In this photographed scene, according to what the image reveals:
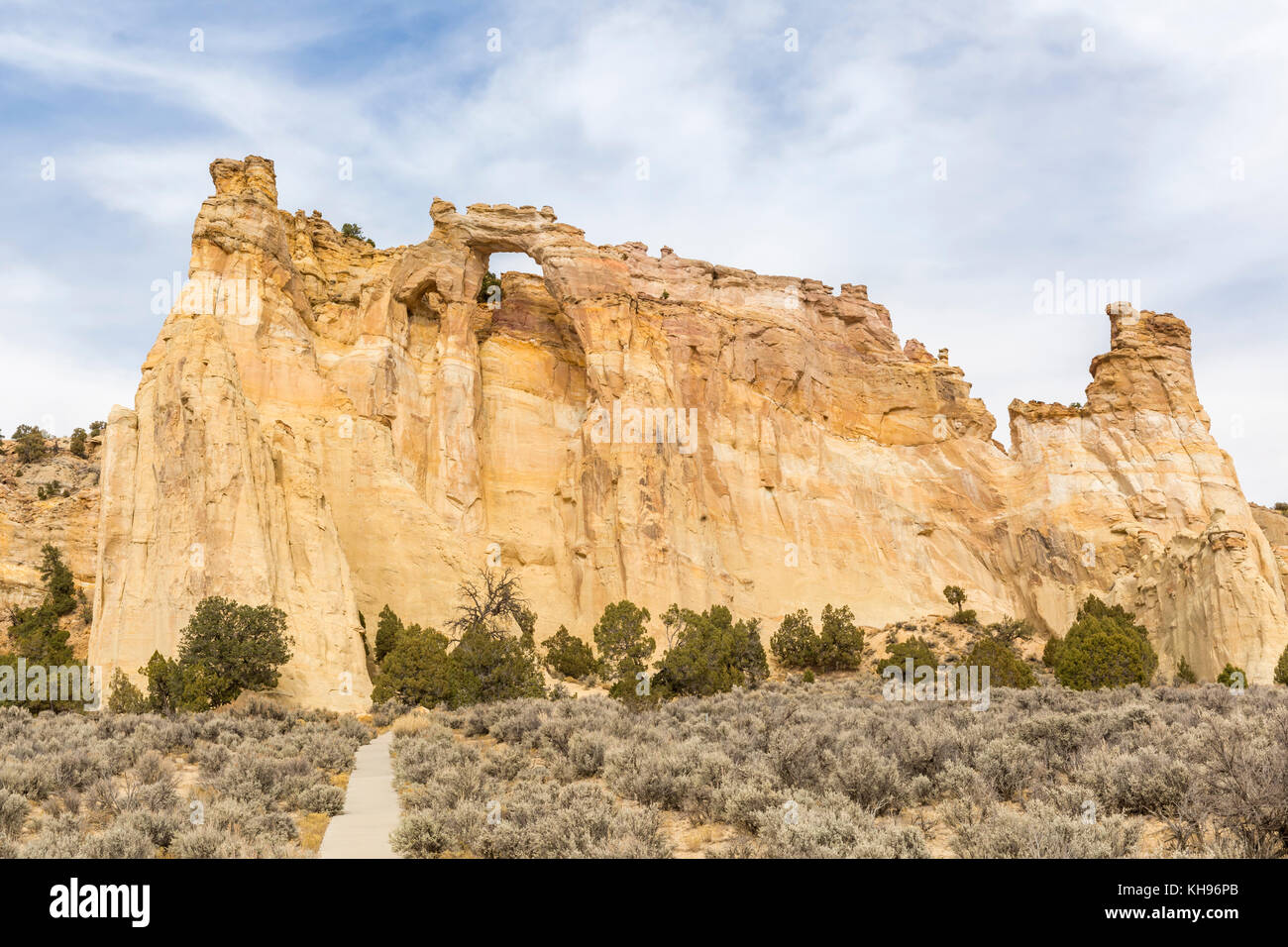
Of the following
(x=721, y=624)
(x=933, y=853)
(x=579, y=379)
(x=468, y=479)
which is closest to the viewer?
(x=933, y=853)

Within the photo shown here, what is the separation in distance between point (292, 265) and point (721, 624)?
27.9 m

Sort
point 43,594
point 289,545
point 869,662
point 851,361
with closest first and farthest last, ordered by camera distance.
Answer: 1. point 289,545
2. point 43,594
3. point 869,662
4. point 851,361

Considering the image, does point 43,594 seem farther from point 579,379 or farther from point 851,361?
point 851,361

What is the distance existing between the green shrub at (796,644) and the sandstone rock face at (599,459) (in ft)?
15.1

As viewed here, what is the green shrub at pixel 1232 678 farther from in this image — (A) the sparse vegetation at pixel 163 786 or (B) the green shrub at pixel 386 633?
(B) the green shrub at pixel 386 633

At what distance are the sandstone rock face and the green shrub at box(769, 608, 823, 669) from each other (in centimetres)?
459

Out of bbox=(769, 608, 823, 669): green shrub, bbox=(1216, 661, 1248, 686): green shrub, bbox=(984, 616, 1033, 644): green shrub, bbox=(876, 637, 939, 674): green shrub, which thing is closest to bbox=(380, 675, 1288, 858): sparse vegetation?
bbox=(1216, 661, 1248, 686): green shrub

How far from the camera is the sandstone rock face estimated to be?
3475 centimetres

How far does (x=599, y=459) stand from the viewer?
52750mm

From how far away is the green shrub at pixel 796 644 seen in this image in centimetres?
4675

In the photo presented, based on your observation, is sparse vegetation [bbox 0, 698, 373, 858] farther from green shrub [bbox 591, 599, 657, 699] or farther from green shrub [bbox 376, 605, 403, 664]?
green shrub [bbox 376, 605, 403, 664]

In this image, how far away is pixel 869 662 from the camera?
47.8 meters

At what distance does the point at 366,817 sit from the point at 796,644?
37.9m
